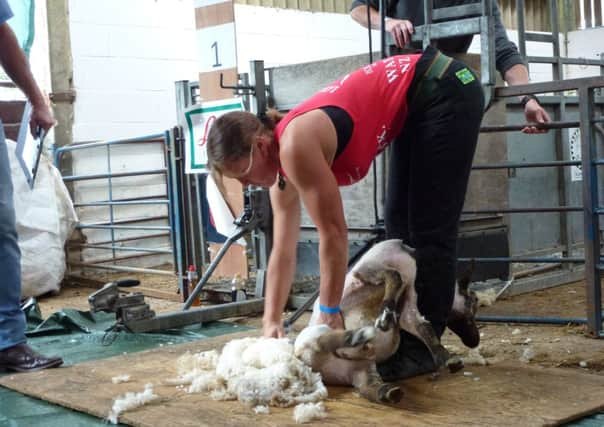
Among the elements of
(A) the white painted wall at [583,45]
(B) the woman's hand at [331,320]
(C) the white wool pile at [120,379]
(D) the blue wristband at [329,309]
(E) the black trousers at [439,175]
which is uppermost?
(A) the white painted wall at [583,45]

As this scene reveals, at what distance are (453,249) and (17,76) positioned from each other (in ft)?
5.20

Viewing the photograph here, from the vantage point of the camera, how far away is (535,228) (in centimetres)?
468

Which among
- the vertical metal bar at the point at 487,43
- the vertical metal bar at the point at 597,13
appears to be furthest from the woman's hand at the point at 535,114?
the vertical metal bar at the point at 597,13

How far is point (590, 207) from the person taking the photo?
10.2ft

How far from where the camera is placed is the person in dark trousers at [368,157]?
208cm

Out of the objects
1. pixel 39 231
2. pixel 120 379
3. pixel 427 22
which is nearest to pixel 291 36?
pixel 39 231

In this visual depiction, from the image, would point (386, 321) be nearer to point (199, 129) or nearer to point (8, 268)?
point (8, 268)

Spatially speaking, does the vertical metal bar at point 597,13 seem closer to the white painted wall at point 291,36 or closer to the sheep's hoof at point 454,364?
the white painted wall at point 291,36

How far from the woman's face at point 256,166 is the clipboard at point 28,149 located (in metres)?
1.04

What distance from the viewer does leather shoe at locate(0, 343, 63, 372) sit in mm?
2770

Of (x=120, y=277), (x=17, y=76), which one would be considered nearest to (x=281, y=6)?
(x=120, y=277)

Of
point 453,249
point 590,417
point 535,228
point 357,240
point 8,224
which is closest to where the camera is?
point 590,417

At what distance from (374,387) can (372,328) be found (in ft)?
0.52

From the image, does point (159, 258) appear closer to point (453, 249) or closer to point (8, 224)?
point (8, 224)
